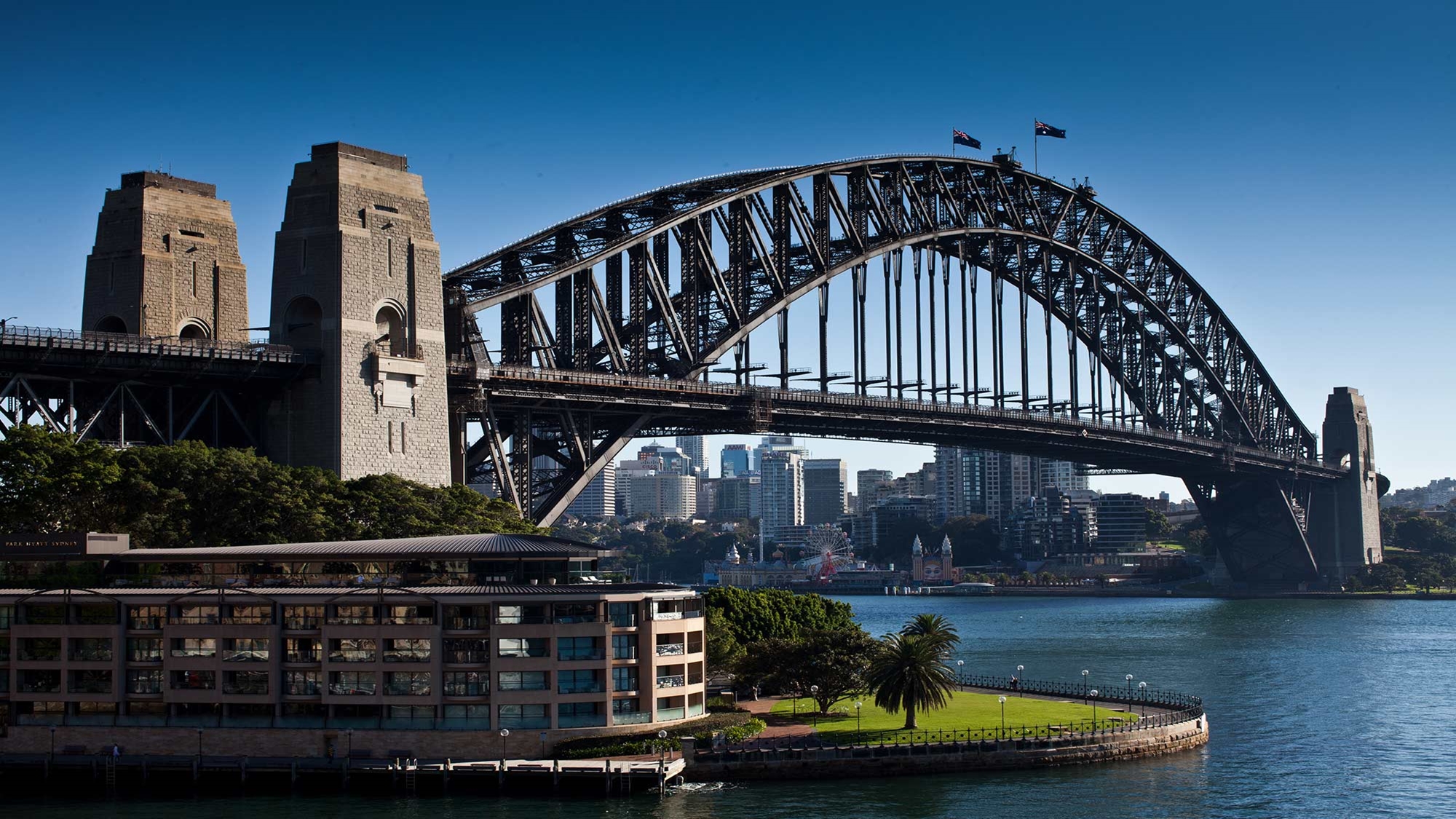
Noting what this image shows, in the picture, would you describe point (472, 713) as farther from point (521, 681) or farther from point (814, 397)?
point (814, 397)

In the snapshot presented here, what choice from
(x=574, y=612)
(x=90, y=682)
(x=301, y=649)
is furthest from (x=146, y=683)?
(x=574, y=612)

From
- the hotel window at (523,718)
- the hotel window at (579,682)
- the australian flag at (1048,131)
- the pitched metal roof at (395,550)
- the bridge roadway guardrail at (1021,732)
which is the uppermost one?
the australian flag at (1048,131)

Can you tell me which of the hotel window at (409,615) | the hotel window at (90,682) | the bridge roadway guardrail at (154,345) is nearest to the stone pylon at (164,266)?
the bridge roadway guardrail at (154,345)

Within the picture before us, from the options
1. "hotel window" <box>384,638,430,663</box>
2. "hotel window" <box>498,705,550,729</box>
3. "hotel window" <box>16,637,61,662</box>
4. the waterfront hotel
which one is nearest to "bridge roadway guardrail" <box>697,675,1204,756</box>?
the waterfront hotel

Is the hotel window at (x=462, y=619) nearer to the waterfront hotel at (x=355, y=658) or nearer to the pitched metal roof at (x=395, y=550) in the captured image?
the waterfront hotel at (x=355, y=658)

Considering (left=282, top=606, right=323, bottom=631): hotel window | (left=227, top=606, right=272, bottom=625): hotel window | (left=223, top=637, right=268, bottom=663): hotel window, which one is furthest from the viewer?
(left=227, top=606, right=272, bottom=625): hotel window

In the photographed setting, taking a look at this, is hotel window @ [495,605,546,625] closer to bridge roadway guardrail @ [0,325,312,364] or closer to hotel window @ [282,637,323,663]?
hotel window @ [282,637,323,663]
